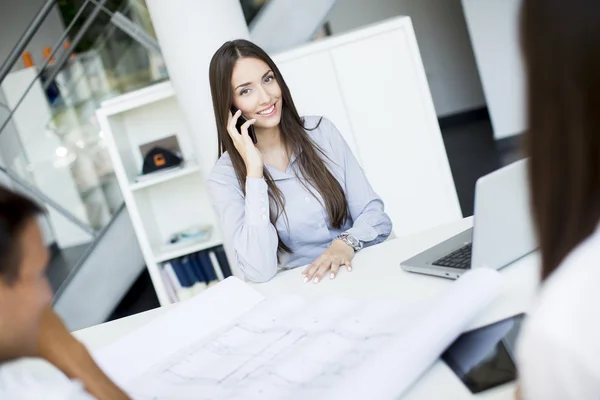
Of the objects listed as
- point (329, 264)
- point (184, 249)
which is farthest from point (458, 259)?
point (184, 249)

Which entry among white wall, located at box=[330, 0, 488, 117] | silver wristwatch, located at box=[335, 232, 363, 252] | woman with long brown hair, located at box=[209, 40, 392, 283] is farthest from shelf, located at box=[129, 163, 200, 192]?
white wall, located at box=[330, 0, 488, 117]

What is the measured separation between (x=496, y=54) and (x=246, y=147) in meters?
4.07

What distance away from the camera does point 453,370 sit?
88 cm

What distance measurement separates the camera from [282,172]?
2053mm

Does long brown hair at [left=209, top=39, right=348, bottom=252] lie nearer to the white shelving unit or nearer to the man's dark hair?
the white shelving unit

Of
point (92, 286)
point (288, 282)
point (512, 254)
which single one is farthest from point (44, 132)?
point (512, 254)

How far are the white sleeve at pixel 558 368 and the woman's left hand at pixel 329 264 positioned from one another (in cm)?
90

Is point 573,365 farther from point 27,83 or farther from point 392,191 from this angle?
point 27,83

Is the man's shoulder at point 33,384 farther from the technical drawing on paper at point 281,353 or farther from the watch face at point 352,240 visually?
the watch face at point 352,240

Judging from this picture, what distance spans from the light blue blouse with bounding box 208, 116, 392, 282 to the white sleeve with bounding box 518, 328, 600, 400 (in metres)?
1.23

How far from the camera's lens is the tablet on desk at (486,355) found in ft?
2.70

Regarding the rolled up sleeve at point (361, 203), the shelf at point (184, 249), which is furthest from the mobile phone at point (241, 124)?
the shelf at point (184, 249)

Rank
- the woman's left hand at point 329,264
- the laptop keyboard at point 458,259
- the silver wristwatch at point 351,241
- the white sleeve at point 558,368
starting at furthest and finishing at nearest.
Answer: the silver wristwatch at point 351,241 → the woman's left hand at point 329,264 → the laptop keyboard at point 458,259 → the white sleeve at point 558,368

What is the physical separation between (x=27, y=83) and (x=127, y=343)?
2.99 m
